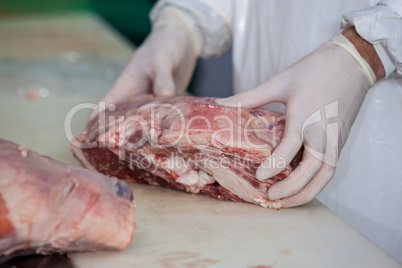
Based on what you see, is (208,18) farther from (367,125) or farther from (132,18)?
(132,18)

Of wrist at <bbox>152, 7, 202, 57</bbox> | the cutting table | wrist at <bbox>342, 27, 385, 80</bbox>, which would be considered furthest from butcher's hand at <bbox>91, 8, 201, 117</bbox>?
wrist at <bbox>342, 27, 385, 80</bbox>

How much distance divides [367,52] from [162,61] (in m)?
0.77

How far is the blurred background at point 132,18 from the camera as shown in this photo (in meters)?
3.87

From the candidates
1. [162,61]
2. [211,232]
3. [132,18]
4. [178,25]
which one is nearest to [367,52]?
[211,232]

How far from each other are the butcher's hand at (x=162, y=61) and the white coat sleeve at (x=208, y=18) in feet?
0.08

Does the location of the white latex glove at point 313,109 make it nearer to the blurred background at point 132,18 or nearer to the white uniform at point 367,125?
the white uniform at point 367,125

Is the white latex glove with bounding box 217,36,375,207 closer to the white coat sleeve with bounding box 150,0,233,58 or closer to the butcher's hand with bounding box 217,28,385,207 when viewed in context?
the butcher's hand with bounding box 217,28,385,207

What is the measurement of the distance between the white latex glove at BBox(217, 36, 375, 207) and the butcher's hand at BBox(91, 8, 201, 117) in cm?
50

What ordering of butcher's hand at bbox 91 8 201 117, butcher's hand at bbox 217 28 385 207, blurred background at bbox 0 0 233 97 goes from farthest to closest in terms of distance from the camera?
blurred background at bbox 0 0 233 97 → butcher's hand at bbox 91 8 201 117 → butcher's hand at bbox 217 28 385 207

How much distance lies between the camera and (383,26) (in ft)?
4.16

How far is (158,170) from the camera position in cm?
135

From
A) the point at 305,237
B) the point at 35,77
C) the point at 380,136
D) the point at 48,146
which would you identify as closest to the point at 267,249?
the point at 305,237

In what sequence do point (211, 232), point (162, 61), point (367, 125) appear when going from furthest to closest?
1. point (162, 61)
2. point (367, 125)
3. point (211, 232)

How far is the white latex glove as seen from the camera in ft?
3.93
